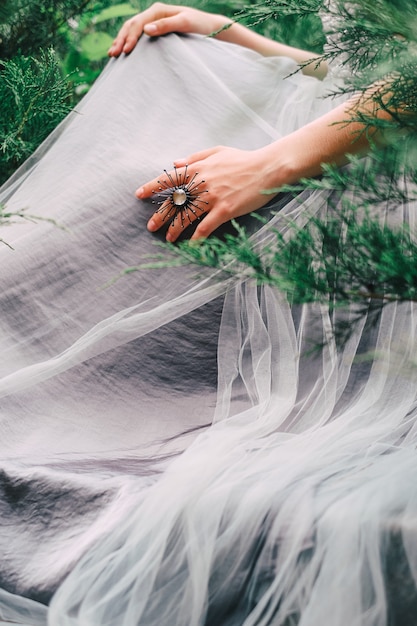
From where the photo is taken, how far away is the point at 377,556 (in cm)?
80

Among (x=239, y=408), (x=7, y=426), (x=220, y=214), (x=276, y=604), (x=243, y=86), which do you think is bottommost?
(x=276, y=604)

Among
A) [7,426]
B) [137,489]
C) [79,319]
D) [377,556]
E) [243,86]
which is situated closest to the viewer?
[377,556]

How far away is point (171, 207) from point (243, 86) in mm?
510

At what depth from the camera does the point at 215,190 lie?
127cm

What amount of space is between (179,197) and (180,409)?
0.41 m

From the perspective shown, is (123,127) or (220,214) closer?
(220,214)

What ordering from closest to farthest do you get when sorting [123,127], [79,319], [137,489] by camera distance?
[137,489], [79,319], [123,127]

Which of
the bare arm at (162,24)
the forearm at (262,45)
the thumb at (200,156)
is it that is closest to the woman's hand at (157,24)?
the bare arm at (162,24)

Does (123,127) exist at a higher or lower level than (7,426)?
higher

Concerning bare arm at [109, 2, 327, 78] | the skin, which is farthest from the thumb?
bare arm at [109, 2, 327, 78]

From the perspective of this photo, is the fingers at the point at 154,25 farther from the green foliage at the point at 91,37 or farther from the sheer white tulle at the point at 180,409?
the green foliage at the point at 91,37

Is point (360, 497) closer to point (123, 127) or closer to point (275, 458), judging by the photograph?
point (275, 458)

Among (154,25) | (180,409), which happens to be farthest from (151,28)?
(180,409)

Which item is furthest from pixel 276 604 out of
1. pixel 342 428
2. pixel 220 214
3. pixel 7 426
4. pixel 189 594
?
pixel 220 214
